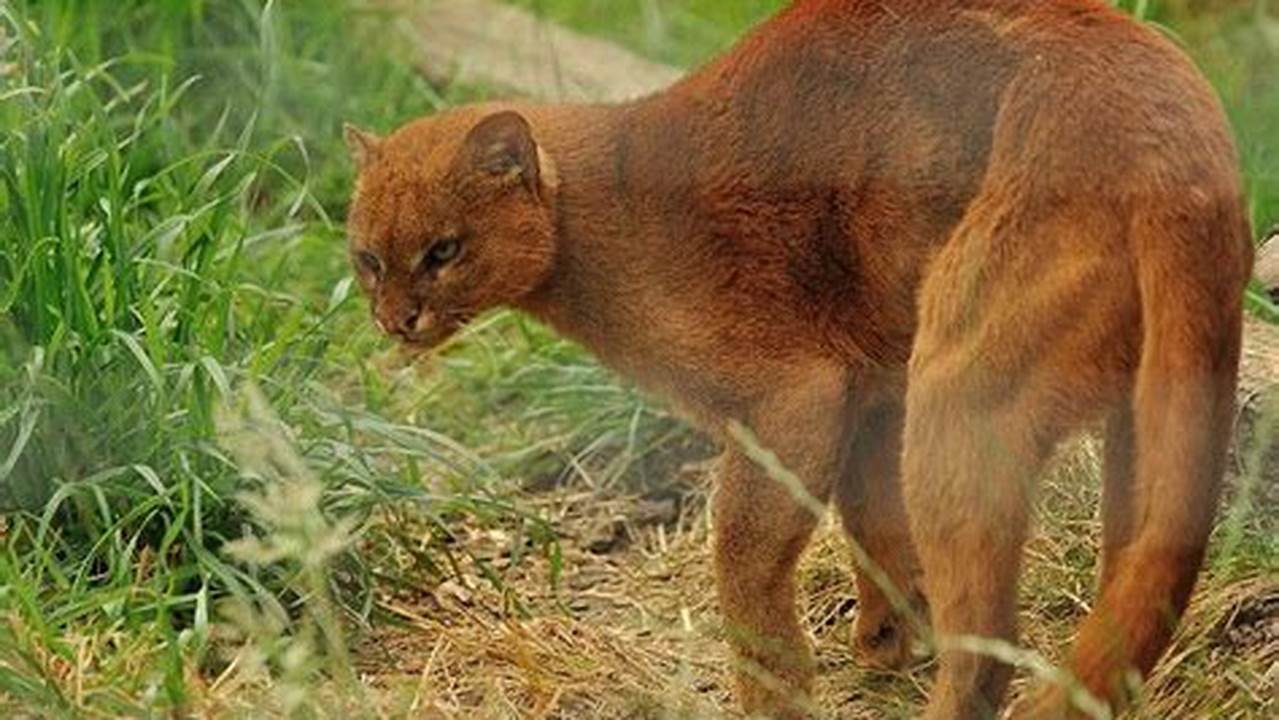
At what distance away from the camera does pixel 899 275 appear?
4617 mm

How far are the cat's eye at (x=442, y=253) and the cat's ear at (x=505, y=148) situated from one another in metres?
0.13

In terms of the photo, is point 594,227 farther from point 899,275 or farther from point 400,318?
point 899,275

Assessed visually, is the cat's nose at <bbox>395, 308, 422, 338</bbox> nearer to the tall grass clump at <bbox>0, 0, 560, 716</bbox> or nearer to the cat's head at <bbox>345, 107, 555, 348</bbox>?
the cat's head at <bbox>345, 107, 555, 348</bbox>

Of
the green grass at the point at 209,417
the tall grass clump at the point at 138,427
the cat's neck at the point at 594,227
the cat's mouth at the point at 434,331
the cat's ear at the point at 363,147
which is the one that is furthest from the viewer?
the cat's ear at the point at 363,147

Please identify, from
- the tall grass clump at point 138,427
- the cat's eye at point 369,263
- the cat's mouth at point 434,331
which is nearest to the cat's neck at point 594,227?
the cat's mouth at point 434,331

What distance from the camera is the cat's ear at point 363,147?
5.27m

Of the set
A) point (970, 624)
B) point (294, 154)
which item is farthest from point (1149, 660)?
point (294, 154)

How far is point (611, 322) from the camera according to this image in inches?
199

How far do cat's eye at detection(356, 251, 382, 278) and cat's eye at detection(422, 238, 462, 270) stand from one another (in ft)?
0.28

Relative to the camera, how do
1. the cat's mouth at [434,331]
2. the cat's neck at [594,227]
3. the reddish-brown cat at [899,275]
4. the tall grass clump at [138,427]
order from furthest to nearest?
the cat's mouth at [434,331] < the cat's neck at [594,227] < the tall grass clump at [138,427] < the reddish-brown cat at [899,275]

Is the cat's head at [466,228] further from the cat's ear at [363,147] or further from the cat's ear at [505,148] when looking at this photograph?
the cat's ear at [363,147]

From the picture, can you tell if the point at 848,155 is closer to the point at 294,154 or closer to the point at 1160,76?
the point at 1160,76

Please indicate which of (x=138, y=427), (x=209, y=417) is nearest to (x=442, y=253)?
(x=209, y=417)

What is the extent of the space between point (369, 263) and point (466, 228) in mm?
187
